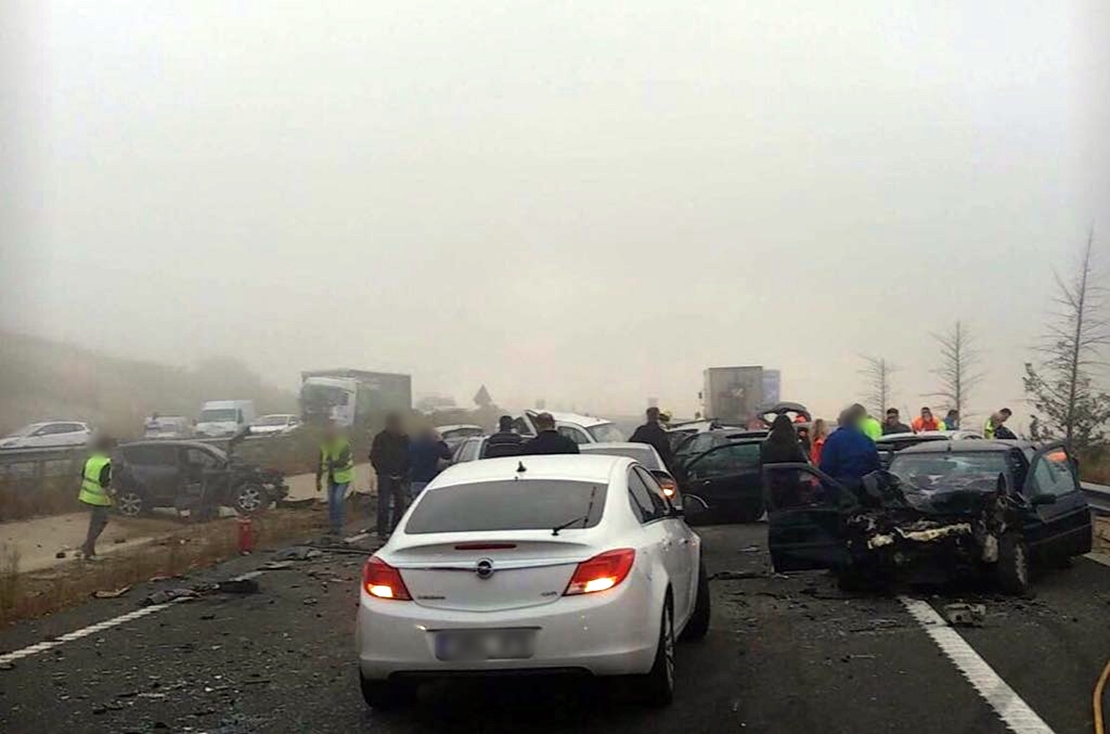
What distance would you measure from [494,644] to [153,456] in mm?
17509

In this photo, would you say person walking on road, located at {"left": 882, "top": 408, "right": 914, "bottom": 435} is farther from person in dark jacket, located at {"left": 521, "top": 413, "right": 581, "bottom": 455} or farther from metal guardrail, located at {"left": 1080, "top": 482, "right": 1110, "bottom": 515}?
person in dark jacket, located at {"left": 521, "top": 413, "right": 581, "bottom": 455}

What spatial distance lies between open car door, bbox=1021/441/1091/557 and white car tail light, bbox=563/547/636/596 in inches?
220

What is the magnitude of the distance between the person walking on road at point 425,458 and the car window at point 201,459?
19.3ft

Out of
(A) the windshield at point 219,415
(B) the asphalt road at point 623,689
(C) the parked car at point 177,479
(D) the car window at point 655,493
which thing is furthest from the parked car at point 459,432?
(A) the windshield at point 219,415

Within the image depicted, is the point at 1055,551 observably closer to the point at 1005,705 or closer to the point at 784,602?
→ the point at 784,602

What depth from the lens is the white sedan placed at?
19.6 feet

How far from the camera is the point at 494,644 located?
5977mm

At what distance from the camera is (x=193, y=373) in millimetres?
44094

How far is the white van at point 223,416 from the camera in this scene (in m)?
38.6

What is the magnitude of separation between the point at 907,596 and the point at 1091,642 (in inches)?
91.8

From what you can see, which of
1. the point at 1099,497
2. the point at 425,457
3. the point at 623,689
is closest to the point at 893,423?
the point at 1099,497

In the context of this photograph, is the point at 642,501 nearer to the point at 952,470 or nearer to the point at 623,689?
the point at 623,689

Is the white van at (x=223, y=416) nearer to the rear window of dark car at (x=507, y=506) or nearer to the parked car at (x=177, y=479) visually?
the parked car at (x=177, y=479)

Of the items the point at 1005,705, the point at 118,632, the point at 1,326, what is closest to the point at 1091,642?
the point at 1005,705
